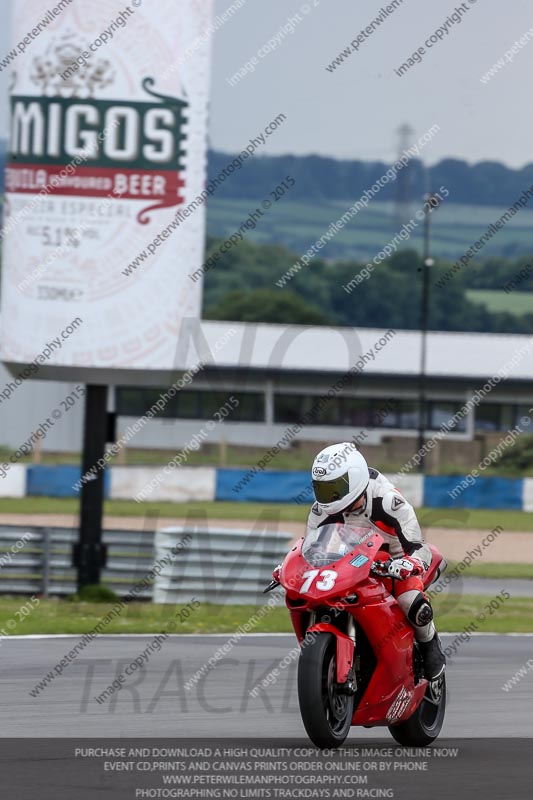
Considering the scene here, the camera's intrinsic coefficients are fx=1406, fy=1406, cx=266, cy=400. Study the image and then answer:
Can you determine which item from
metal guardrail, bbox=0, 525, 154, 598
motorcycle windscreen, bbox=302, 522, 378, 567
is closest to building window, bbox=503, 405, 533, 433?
metal guardrail, bbox=0, 525, 154, 598

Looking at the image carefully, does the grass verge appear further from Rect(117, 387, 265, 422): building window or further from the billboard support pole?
Rect(117, 387, 265, 422): building window

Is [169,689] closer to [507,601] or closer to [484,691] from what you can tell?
[484,691]

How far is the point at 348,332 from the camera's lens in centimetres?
5909

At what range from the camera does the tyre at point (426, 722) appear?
23.7 ft

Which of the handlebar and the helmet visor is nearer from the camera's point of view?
the handlebar

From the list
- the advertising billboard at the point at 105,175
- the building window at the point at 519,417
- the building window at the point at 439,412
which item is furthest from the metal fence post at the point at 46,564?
the building window at the point at 519,417

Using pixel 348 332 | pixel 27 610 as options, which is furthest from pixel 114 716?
pixel 348 332

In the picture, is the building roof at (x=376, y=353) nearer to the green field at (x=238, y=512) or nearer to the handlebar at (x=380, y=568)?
the green field at (x=238, y=512)

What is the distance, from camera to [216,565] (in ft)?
49.1

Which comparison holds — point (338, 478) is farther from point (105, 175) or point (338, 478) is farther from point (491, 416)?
point (491, 416)

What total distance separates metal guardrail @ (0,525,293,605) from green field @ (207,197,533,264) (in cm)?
13109

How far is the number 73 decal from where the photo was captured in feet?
21.5

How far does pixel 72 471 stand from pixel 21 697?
25157 millimetres

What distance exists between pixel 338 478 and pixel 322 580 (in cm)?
56
